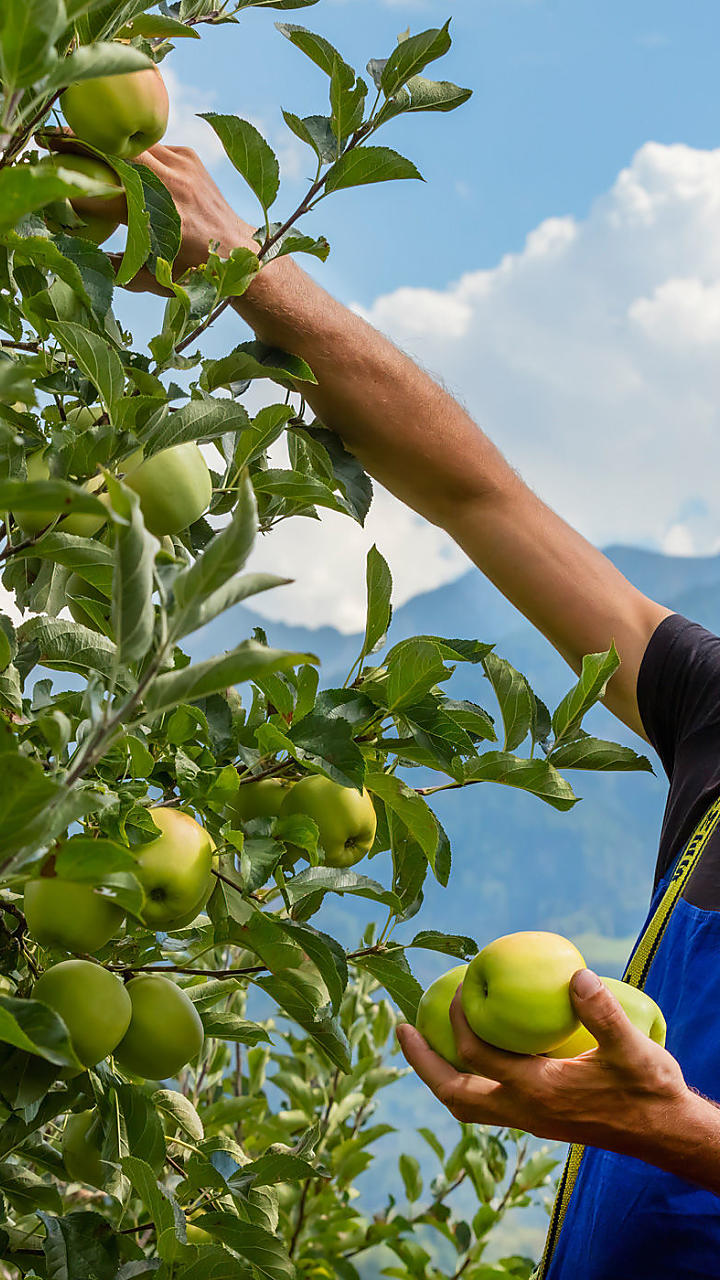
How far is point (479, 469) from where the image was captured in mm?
1247

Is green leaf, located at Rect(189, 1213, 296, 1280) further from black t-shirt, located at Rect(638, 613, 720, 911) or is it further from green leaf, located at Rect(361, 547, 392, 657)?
black t-shirt, located at Rect(638, 613, 720, 911)

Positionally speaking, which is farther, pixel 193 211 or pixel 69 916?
pixel 193 211

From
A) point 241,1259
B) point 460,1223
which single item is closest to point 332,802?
point 241,1259

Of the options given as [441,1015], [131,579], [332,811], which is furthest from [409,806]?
[131,579]

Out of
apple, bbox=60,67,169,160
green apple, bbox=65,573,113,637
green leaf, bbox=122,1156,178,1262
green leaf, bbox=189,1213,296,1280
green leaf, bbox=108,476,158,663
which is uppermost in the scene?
apple, bbox=60,67,169,160

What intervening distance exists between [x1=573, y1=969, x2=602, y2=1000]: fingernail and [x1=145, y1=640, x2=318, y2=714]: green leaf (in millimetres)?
343

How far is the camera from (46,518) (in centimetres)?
64

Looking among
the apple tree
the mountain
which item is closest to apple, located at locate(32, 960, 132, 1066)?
the apple tree

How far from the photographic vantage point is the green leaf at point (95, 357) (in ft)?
1.80

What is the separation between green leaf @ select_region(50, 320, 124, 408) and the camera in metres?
0.55

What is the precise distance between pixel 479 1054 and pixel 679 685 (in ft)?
2.41

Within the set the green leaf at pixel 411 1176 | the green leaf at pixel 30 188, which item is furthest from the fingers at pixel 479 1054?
the green leaf at pixel 411 1176

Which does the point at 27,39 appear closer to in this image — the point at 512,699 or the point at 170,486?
the point at 170,486

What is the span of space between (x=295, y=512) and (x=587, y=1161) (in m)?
0.70
